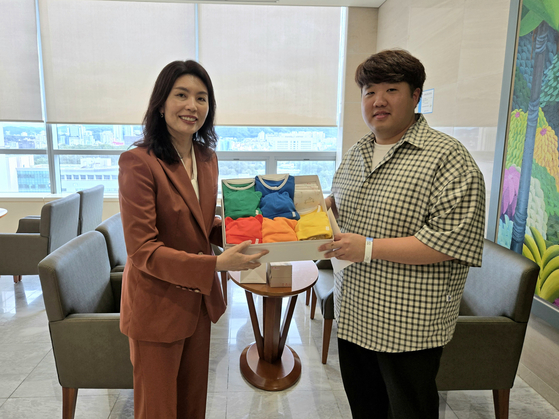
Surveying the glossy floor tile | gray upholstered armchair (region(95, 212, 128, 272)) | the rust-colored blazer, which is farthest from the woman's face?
the glossy floor tile

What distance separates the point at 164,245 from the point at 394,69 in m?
0.92

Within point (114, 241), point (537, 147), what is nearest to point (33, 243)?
point (114, 241)

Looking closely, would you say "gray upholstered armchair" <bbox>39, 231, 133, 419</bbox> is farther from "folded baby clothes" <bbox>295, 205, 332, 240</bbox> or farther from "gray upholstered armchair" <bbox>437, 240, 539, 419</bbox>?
"gray upholstered armchair" <bbox>437, 240, 539, 419</bbox>

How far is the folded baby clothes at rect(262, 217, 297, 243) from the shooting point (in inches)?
44.6

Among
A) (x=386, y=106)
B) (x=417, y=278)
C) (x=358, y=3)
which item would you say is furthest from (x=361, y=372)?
(x=358, y=3)

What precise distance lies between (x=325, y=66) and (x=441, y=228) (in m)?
3.89

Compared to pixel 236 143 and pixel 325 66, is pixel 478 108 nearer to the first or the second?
pixel 325 66

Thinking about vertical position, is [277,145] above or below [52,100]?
below

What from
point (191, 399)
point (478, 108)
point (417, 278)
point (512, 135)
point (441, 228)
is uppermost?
point (478, 108)

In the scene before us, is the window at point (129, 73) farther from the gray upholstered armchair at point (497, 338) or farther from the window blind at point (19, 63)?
the gray upholstered armchair at point (497, 338)

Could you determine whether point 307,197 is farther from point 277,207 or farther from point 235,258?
point 235,258

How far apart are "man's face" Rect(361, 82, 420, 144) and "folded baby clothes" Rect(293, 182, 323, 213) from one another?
30 centimetres

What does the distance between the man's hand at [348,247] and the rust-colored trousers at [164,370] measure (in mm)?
543

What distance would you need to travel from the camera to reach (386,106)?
3.68 ft
